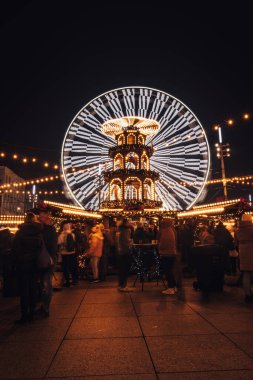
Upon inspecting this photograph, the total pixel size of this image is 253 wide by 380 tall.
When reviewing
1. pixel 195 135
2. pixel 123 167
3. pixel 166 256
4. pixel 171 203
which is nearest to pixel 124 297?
pixel 166 256

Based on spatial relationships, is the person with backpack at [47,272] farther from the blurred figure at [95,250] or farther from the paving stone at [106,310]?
the blurred figure at [95,250]

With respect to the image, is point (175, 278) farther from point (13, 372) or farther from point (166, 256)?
point (13, 372)

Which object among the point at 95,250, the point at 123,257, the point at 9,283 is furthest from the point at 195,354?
the point at 95,250

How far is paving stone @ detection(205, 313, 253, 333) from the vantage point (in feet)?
16.5

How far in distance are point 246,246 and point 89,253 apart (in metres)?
5.12

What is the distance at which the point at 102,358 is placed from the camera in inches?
155

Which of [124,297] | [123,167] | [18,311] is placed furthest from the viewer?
[123,167]

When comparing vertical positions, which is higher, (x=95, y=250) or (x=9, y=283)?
(x=95, y=250)

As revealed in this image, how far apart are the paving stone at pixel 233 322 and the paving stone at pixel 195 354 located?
45 centimetres

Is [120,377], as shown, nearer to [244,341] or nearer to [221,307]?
[244,341]

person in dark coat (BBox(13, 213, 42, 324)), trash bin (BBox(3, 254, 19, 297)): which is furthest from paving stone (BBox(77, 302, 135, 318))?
trash bin (BBox(3, 254, 19, 297))

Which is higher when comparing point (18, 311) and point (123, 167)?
point (123, 167)

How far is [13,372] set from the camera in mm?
3584

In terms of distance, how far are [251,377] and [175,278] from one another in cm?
571
